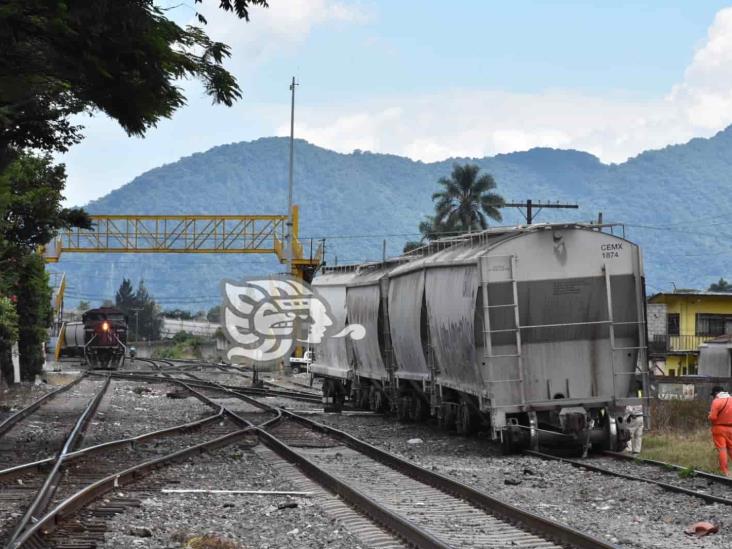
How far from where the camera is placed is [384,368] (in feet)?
88.4

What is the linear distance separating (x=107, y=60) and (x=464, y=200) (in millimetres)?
82944

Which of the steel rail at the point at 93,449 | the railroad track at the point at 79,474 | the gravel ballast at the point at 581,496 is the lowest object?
the gravel ballast at the point at 581,496

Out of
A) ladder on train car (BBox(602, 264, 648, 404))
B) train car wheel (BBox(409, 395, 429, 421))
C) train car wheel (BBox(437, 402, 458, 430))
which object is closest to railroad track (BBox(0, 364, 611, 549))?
train car wheel (BBox(437, 402, 458, 430))

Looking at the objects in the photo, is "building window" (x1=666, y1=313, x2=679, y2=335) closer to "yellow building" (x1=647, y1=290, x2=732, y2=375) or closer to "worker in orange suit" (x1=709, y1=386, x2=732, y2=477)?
"yellow building" (x1=647, y1=290, x2=732, y2=375)

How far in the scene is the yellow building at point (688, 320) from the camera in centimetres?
6756

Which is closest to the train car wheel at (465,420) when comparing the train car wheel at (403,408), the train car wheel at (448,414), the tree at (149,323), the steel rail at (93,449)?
the train car wheel at (448,414)

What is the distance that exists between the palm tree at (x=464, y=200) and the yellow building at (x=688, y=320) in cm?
2834

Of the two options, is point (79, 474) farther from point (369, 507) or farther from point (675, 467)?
point (675, 467)

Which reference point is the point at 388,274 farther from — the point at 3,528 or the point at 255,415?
the point at 3,528

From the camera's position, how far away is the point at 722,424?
50.6 feet

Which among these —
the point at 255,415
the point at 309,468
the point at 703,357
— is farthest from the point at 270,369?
the point at 309,468

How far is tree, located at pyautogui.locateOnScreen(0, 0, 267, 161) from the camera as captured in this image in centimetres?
1218

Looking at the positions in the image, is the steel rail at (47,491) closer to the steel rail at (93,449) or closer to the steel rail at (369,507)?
the steel rail at (93,449)

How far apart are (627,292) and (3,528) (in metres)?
11.6
